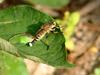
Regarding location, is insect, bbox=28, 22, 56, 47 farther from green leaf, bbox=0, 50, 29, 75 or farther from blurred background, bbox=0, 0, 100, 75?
blurred background, bbox=0, 0, 100, 75

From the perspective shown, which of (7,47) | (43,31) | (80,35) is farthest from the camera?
(80,35)

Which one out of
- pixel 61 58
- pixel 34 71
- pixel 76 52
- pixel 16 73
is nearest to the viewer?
pixel 61 58

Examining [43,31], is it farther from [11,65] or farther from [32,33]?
[11,65]

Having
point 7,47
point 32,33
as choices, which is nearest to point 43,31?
point 32,33

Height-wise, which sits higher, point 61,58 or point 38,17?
point 38,17

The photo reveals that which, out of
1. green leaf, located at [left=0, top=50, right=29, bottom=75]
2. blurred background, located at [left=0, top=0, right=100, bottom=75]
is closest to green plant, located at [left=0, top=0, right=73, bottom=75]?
green leaf, located at [left=0, top=50, right=29, bottom=75]

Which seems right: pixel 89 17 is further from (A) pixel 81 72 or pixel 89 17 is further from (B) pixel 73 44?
(A) pixel 81 72

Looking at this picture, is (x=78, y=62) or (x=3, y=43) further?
(x=78, y=62)

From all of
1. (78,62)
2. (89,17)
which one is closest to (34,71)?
(78,62)
